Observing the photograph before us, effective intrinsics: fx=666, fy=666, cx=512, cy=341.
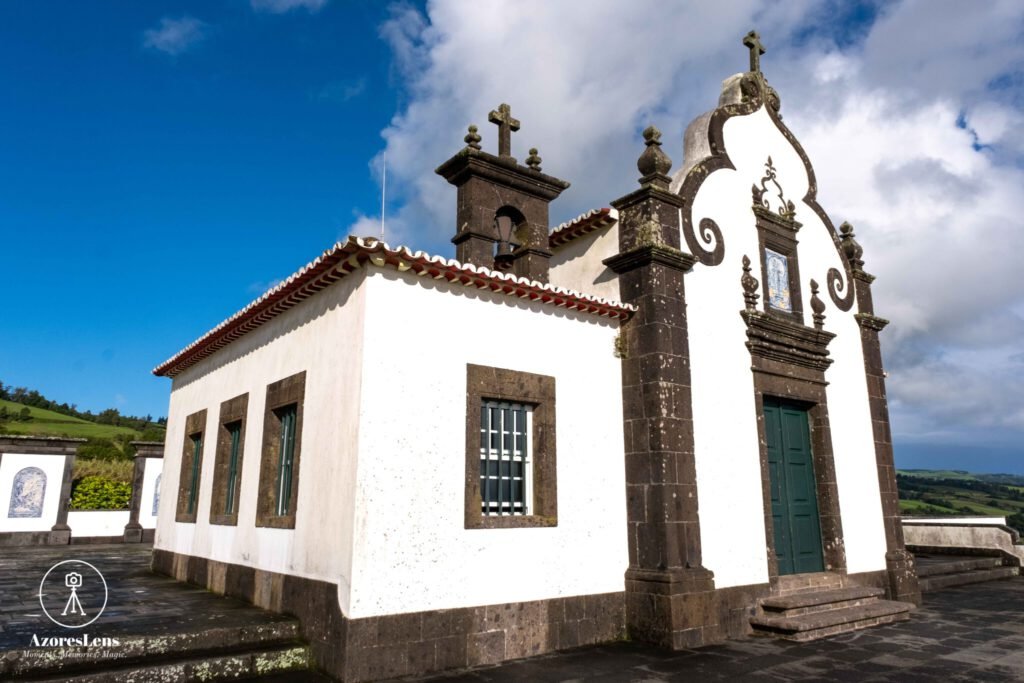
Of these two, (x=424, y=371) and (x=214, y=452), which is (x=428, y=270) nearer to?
(x=424, y=371)

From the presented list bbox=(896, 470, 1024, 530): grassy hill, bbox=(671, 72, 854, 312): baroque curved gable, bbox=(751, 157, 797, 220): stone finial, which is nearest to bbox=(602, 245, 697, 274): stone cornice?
bbox=(671, 72, 854, 312): baroque curved gable

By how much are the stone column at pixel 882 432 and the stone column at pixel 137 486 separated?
18886mm

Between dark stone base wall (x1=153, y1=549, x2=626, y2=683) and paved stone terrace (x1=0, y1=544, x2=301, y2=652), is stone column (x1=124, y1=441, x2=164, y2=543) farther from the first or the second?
dark stone base wall (x1=153, y1=549, x2=626, y2=683)

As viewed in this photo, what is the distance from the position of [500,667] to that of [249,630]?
2.35 m

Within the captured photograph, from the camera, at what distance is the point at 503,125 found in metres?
9.47

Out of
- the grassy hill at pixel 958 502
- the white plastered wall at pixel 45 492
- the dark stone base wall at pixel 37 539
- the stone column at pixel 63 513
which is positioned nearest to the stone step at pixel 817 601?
the dark stone base wall at pixel 37 539

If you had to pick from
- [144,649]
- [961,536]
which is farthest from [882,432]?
[144,649]

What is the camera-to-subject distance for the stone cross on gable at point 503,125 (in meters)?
9.41

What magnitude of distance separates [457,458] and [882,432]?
308 inches

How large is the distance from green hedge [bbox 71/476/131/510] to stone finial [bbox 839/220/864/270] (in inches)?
815

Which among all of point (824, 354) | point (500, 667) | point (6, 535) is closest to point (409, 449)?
point (500, 667)

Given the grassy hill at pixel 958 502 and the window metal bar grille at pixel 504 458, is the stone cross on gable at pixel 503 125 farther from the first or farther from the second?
the grassy hill at pixel 958 502

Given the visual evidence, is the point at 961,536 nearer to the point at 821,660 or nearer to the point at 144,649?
the point at 821,660

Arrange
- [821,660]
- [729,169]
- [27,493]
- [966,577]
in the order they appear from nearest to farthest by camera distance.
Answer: [821,660]
[729,169]
[966,577]
[27,493]
